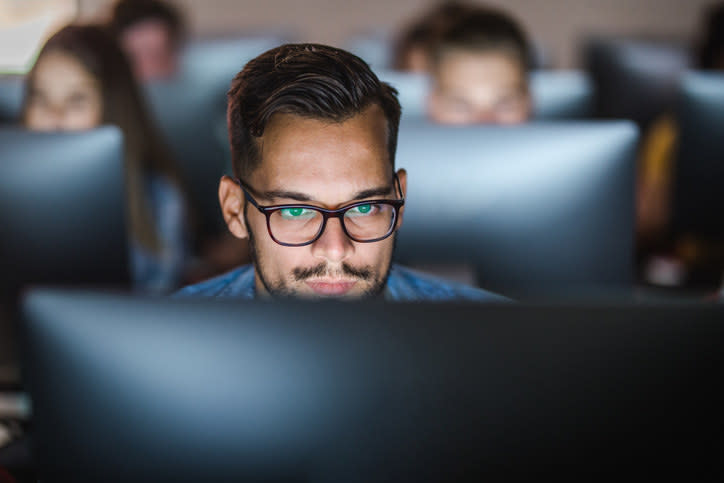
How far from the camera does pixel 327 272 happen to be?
557 millimetres

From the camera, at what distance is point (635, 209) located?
91 cm

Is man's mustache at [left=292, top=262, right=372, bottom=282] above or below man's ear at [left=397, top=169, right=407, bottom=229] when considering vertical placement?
below

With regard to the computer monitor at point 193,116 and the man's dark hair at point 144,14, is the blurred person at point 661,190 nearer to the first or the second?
the computer monitor at point 193,116

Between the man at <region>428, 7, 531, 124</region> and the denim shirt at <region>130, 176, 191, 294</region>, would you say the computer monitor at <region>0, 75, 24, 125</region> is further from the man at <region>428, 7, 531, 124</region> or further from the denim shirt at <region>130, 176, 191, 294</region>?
the man at <region>428, 7, 531, 124</region>

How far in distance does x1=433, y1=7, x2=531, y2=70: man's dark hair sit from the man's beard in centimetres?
85

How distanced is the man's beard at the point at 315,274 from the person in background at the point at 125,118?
0.54 metres

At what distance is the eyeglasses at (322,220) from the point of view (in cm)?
55

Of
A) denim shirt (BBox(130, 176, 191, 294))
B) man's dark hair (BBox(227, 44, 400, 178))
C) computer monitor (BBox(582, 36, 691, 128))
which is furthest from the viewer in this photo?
computer monitor (BBox(582, 36, 691, 128))

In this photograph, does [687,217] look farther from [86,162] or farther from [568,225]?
[86,162]

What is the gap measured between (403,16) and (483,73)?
2.36 meters

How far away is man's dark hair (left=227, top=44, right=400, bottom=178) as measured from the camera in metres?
0.54

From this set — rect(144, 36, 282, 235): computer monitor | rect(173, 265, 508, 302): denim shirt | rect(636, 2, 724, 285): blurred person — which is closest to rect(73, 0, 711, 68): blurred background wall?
rect(636, 2, 724, 285): blurred person

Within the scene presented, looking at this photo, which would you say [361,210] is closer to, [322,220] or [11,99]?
[322,220]

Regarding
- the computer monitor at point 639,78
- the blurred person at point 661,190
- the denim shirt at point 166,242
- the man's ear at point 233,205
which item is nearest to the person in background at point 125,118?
the denim shirt at point 166,242
